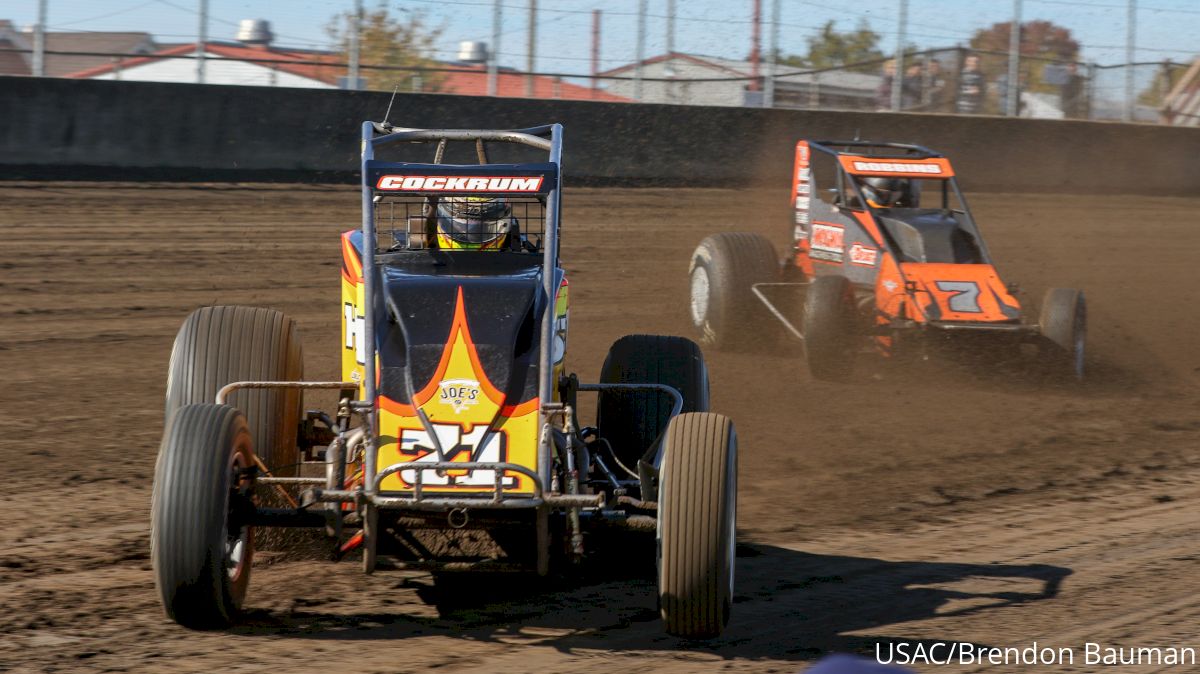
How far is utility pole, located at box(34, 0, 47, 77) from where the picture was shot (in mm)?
16844

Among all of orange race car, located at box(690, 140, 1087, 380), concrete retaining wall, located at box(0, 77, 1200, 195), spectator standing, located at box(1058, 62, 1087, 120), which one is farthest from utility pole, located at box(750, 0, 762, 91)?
orange race car, located at box(690, 140, 1087, 380)

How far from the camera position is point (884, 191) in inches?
438

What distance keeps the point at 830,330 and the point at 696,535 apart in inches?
214

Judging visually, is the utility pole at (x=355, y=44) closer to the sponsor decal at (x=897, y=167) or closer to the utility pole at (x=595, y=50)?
the utility pole at (x=595, y=50)

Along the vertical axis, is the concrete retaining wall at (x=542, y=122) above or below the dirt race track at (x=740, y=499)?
above

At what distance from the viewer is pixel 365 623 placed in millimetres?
4996

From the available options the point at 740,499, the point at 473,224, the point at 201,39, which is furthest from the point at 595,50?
the point at 473,224

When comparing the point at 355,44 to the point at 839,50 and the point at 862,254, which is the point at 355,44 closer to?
the point at 839,50

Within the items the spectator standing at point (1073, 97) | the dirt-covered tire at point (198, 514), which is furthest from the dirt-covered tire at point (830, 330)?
the spectator standing at point (1073, 97)

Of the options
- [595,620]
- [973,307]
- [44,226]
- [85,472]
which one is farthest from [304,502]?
[44,226]

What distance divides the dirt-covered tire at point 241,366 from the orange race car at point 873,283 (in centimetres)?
490

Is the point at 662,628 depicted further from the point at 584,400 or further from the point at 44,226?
the point at 44,226

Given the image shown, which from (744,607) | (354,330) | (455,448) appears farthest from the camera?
(354,330)

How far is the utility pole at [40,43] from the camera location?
663 inches
